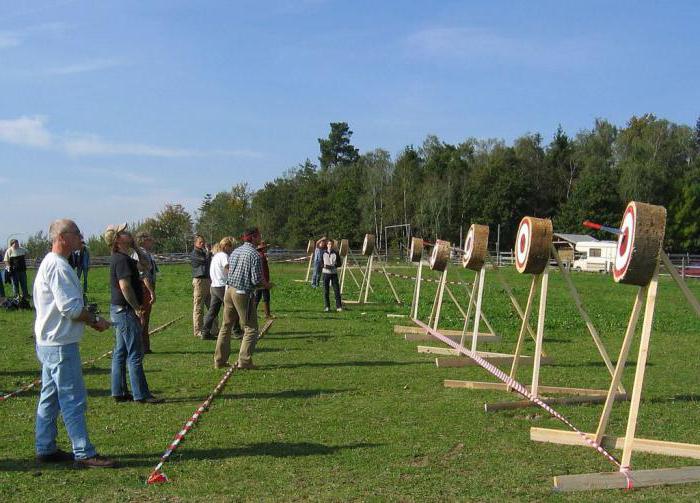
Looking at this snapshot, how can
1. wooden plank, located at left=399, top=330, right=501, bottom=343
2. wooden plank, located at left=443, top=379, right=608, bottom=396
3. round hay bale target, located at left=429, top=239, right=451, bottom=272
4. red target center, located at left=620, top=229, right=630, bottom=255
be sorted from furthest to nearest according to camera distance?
round hay bale target, located at left=429, top=239, right=451, bottom=272
wooden plank, located at left=399, top=330, right=501, bottom=343
wooden plank, located at left=443, top=379, right=608, bottom=396
red target center, located at left=620, top=229, right=630, bottom=255

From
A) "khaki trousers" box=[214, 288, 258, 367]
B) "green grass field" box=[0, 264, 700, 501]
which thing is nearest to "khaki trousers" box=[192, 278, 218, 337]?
"green grass field" box=[0, 264, 700, 501]

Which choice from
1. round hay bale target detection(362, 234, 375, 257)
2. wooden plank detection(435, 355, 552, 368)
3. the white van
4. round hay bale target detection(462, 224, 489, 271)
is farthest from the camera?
the white van

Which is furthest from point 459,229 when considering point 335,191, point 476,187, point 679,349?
point 679,349

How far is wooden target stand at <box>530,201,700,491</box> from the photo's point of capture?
5586mm

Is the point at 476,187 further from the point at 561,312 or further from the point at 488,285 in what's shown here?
the point at 561,312

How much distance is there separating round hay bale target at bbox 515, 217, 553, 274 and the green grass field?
168cm

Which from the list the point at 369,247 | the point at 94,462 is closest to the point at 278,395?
the point at 94,462

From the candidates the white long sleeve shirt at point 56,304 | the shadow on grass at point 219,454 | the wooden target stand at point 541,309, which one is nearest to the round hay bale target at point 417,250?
the wooden target stand at point 541,309

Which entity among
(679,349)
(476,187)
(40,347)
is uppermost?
(476,187)

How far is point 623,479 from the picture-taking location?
18.4 feet

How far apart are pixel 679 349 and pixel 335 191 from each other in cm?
8116

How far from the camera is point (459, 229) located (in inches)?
3465

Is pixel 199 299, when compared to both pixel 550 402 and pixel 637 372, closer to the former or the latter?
pixel 550 402

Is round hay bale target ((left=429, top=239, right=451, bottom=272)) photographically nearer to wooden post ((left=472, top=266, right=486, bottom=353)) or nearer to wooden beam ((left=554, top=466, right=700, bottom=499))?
wooden post ((left=472, top=266, right=486, bottom=353))
